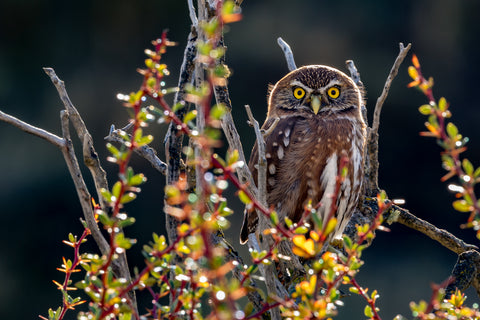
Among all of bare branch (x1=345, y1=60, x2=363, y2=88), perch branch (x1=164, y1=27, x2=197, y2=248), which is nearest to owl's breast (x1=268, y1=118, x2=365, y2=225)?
bare branch (x1=345, y1=60, x2=363, y2=88)

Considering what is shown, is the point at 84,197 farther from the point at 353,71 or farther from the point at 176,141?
the point at 353,71

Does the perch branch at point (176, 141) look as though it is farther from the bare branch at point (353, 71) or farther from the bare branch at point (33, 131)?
the bare branch at point (353, 71)

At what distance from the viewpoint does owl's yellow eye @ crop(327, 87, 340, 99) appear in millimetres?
2670

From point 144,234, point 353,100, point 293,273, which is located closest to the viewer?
point 293,273

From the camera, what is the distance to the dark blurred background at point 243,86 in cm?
628

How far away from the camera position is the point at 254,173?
2.48 meters

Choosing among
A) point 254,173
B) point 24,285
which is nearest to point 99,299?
point 254,173

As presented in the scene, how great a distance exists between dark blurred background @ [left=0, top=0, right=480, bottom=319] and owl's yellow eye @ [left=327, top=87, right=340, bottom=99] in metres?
3.09

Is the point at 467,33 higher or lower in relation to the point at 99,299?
higher

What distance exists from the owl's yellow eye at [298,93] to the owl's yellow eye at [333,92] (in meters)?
0.12

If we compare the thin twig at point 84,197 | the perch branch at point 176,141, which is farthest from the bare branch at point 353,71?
the thin twig at point 84,197

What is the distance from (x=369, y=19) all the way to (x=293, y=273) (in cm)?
536

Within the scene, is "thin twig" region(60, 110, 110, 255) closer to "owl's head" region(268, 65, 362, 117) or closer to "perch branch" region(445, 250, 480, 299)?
"perch branch" region(445, 250, 480, 299)

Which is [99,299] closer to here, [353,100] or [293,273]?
[293,273]
